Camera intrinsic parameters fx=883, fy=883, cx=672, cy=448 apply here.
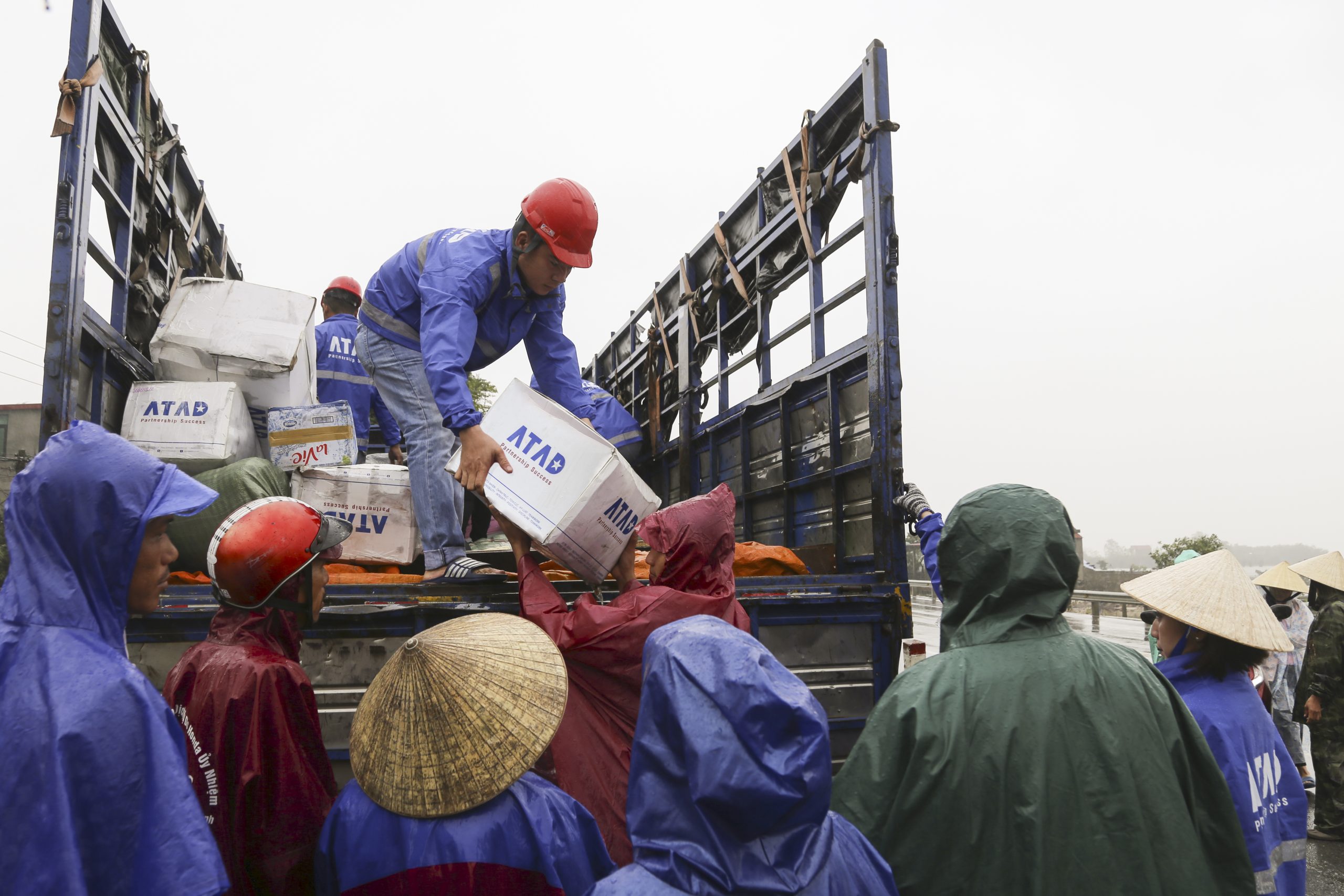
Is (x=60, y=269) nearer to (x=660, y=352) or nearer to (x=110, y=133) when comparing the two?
(x=110, y=133)

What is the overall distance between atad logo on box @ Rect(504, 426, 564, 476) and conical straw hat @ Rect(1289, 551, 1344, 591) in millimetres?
5178

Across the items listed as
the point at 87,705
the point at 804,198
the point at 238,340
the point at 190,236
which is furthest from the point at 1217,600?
the point at 190,236

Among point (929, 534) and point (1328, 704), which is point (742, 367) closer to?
point (929, 534)

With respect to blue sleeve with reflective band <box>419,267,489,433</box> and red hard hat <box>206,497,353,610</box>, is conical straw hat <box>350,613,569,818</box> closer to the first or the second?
red hard hat <box>206,497,353,610</box>

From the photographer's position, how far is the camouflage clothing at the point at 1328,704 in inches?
208

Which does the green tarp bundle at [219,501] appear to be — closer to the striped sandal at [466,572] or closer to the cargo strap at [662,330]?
the striped sandal at [466,572]

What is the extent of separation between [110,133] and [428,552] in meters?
2.38

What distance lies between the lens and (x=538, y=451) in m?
2.86

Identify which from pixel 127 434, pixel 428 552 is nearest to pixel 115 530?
pixel 428 552

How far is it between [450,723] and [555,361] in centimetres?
239

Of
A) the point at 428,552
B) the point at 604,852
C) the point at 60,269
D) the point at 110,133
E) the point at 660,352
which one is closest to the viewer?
the point at 604,852

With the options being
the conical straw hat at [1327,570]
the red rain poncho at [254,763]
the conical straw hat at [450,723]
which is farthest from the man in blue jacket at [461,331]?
the conical straw hat at [1327,570]

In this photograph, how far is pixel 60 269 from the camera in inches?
122

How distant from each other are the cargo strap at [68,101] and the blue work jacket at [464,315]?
1.15 m
